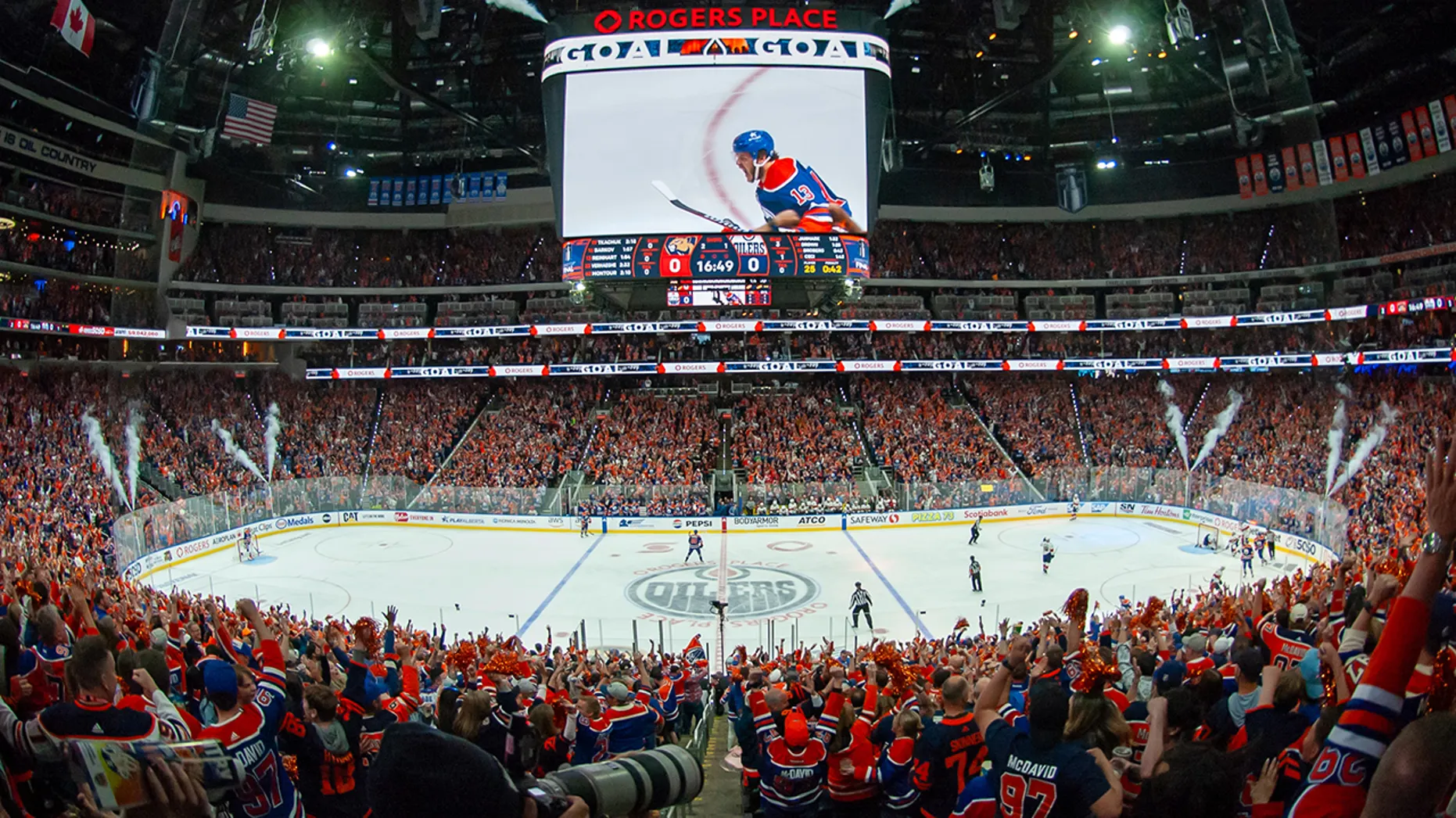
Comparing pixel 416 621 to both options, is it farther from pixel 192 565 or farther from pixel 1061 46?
pixel 1061 46

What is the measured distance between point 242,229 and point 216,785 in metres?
46.8

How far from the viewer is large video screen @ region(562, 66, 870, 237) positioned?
22.0 m

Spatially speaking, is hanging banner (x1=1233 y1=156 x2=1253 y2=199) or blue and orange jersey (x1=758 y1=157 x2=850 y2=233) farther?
hanging banner (x1=1233 y1=156 x2=1253 y2=199)

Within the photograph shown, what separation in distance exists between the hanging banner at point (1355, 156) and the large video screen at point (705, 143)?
21266mm

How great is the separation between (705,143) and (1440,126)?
81.0ft

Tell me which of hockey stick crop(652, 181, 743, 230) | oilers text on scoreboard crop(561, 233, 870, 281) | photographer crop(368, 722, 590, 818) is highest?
hockey stick crop(652, 181, 743, 230)

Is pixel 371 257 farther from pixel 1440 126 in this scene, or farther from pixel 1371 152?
pixel 1440 126

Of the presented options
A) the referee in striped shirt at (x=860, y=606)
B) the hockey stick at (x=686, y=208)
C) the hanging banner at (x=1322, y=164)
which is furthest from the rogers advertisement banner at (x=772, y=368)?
the referee in striped shirt at (x=860, y=606)

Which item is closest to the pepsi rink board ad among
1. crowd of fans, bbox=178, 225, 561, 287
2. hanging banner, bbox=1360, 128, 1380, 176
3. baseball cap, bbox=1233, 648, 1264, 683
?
baseball cap, bbox=1233, 648, 1264, 683

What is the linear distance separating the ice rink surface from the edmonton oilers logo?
0.08 m

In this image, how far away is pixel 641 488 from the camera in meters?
35.1

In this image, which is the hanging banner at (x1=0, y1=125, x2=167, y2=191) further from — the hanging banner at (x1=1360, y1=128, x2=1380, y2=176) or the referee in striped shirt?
the hanging banner at (x1=1360, y1=128, x2=1380, y2=176)

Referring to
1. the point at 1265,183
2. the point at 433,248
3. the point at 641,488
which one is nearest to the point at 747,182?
the point at 641,488

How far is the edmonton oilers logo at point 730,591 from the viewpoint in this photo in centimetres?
2261
